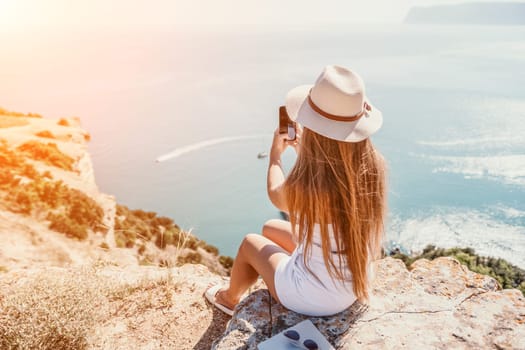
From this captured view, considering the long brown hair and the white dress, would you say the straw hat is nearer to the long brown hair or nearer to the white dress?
the long brown hair

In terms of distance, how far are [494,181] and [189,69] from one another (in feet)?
330

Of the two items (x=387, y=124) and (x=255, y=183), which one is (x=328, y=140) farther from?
(x=387, y=124)

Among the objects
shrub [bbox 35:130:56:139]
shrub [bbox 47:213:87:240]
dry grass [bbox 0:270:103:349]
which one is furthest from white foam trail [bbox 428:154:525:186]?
dry grass [bbox 0:270:103:349]

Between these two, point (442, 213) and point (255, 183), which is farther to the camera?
point (255, 183)

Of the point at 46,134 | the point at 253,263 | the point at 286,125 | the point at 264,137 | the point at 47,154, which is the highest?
the point at 286,125

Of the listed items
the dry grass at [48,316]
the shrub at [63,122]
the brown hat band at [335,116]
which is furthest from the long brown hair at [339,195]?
the shrub at [63,122]

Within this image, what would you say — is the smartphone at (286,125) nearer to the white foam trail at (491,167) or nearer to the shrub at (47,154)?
the shrub at (47,154)

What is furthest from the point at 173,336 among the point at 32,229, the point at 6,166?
the point at 6,166

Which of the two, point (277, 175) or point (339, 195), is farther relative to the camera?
point (277, 175)

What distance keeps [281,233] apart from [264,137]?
56.4 meters

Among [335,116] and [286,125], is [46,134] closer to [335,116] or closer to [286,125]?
[286,125]

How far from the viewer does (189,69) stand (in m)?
118

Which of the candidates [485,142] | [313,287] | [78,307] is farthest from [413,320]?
[485,142]

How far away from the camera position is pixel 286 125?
273cm
